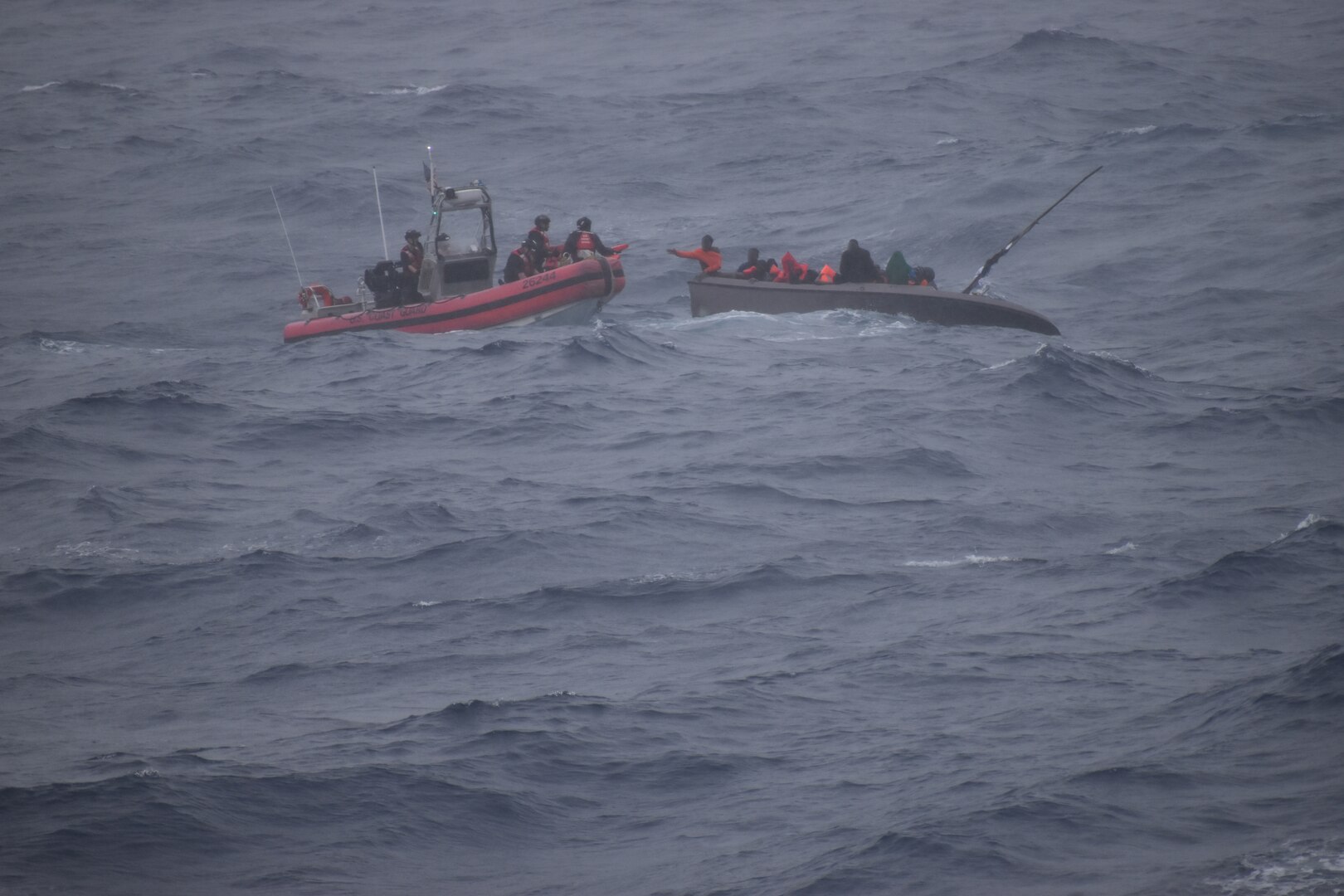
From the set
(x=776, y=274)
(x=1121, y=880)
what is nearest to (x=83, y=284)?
(x=776, y=274)

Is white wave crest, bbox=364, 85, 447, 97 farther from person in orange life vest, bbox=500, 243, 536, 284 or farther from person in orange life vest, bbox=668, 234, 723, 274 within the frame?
person in orange life vest, bbox=668, 234, 723, 274

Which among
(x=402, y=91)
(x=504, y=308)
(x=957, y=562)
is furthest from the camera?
(x=402, y=91)

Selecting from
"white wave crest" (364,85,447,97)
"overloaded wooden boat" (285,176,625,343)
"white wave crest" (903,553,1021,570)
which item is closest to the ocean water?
"white wave crest" (903,553,1021,570)

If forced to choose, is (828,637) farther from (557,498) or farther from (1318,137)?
(1318,137)

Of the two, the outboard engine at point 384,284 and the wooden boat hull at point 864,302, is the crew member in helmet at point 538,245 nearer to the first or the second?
the outboard engine at point 384,284

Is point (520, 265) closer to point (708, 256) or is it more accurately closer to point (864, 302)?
point (708, 256)

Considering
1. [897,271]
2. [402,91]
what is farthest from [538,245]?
[402,91]
